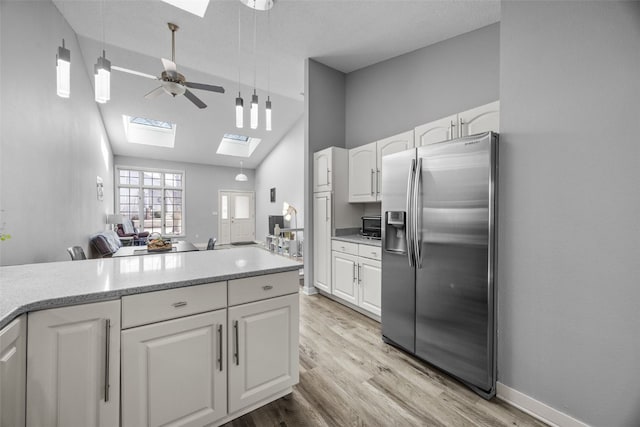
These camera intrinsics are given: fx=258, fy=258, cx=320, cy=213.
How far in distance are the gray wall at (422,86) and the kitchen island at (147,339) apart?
2610 millimetres

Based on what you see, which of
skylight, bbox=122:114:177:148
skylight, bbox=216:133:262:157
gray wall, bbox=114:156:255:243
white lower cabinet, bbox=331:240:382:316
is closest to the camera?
white lower cabinet, bbox=331:240:382:316

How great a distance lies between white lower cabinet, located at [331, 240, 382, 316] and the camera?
2.71 m

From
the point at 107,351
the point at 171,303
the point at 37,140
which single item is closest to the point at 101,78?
the point at 171,303

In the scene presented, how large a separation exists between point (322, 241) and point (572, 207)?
100 inches

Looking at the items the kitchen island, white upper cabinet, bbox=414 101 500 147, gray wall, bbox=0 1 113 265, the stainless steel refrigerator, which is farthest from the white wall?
the kitchen island

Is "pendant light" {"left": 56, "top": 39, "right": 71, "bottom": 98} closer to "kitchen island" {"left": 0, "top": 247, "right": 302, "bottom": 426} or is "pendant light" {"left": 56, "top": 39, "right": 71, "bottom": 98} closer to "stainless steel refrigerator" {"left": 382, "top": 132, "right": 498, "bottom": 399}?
"kitchen island" {"left": 0, "top": 247, "right": 302, "bottom": 426}

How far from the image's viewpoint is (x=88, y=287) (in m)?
1.14

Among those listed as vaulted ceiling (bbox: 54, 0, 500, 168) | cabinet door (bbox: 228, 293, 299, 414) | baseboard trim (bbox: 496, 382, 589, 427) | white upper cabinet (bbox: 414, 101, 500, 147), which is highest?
vaulted ceiling (bbox: 54, 0, 500, 168)

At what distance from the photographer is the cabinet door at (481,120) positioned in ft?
6.73

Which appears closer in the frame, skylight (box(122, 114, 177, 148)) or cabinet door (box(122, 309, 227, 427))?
cabinet door (box(122, 309, 227, 427))

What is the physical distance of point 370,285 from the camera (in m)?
2.78

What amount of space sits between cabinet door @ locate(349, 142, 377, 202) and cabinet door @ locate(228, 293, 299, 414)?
1.92 meters

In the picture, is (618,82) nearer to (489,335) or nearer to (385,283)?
(489,335)

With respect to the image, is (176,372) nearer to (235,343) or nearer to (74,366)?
(235,343)
